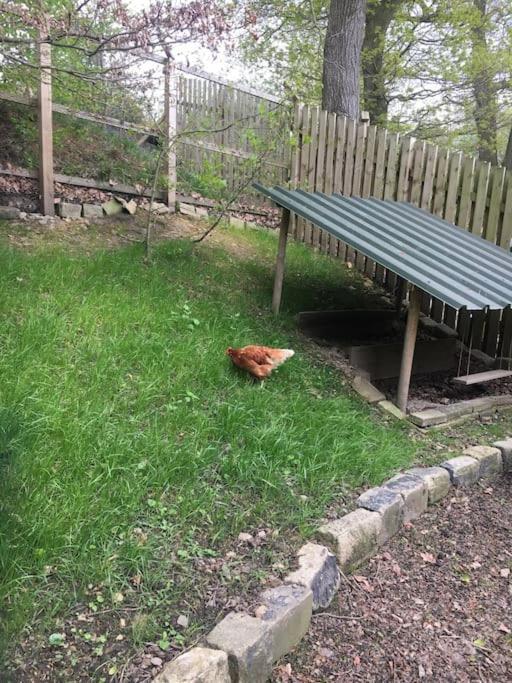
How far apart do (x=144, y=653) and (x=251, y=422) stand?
1.66 m

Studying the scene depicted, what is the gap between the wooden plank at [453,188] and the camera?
6207 mm

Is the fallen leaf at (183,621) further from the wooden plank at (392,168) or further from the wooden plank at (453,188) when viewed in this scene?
the wooden plank at (392,168)

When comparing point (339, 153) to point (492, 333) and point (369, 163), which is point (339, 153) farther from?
point (492, 333)

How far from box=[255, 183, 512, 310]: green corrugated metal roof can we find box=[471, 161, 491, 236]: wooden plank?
0.31 meters

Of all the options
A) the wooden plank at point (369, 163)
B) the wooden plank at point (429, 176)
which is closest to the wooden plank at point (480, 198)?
the wooden plank at point (429, 176)

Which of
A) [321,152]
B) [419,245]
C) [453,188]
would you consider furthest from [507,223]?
[321,152]

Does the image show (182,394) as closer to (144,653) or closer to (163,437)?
(163,437)

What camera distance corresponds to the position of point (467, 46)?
15164mm

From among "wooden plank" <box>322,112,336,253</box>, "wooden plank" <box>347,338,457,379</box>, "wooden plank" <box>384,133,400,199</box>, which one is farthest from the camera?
"wooden plank" <box>322,112,336,253</box>

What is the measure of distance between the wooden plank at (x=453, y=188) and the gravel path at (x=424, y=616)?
3.92 meters

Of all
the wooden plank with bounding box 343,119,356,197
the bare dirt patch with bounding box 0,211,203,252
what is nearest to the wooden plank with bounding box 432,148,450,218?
the wooden plank with bounding box 343,119,356,197

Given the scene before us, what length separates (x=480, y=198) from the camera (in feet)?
20.2

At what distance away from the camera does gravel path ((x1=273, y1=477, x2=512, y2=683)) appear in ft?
7.66

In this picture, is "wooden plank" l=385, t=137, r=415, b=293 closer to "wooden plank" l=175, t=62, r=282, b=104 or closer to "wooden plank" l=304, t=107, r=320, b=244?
"wooden plank" l=304, t=107, r=320, b=244
